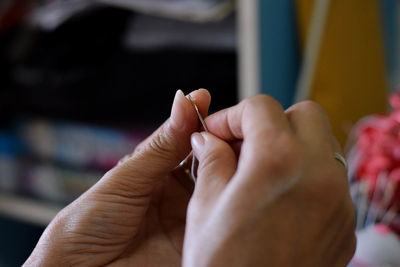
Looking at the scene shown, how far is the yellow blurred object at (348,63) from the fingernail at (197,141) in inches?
22.5

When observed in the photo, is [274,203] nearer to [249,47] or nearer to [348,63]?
[249,47]

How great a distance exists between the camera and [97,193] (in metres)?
0.56

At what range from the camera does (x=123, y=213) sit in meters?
0.57

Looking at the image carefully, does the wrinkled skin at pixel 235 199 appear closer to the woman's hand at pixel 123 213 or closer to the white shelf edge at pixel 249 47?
the woman's hand at pixel 123 213

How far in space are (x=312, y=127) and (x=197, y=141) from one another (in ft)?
0.41

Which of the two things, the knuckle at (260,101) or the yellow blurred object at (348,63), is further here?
the yellow blurred object at (348,63)

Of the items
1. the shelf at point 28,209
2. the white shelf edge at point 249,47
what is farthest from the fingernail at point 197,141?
the shelf at point 28,209

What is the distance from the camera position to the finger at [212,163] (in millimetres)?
426

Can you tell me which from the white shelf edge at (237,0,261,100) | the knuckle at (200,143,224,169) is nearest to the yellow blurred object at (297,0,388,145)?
the white shelf edge at (237,0,261,100)

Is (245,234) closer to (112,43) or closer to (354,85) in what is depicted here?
(354,85)

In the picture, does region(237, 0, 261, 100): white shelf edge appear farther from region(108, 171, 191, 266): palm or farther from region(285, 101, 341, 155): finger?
region(285, 101, 341, 155): finger

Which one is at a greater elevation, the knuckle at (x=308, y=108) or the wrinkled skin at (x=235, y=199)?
the knuckle at (x=308, y=108)

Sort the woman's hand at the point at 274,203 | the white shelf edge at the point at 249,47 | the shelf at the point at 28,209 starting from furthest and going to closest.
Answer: the shelf at the point at 28,209, the white shelf edge at the point at 249,47, the woman's hand at the point at 274,203

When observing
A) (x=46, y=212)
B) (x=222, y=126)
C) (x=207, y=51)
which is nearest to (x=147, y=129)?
(x=207, y=51)
